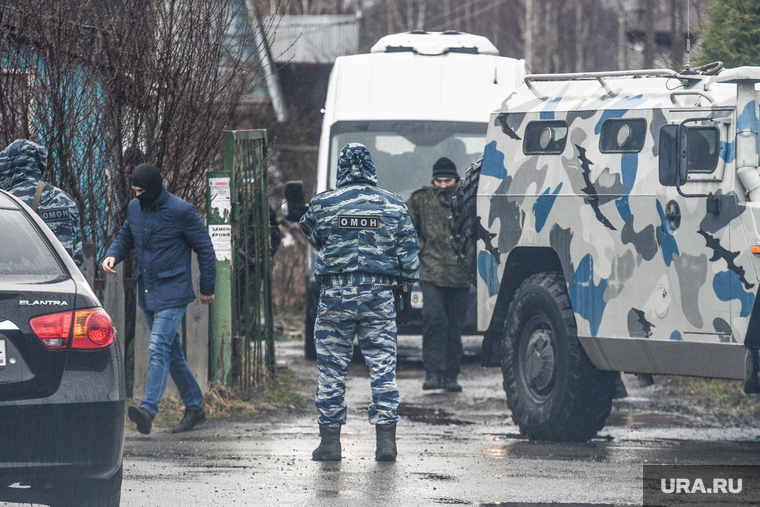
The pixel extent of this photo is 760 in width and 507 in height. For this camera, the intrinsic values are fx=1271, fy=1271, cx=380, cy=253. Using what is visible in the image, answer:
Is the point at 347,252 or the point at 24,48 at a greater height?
the point at 24,48

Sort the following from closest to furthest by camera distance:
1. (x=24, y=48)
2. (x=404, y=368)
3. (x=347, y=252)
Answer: (x=347, y=252), (x=24, y=48), (x=404, y=368)

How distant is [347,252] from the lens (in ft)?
23.5

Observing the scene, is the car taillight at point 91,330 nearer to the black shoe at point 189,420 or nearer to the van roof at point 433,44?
the black shoe at point 189,420

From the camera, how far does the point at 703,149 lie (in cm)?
723

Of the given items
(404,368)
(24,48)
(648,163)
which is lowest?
(404,368)

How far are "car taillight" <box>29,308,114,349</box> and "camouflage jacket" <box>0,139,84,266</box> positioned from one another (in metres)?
2.65

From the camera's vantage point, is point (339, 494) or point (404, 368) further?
point (404, 368)

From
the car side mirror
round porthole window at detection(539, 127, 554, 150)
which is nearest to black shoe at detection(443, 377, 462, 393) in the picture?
the car side mirror

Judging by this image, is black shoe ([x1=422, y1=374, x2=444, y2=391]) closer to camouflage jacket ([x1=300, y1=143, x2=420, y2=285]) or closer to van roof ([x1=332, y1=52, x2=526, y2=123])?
van roof ([x1=332, y1=52, x2=526, y2=123])

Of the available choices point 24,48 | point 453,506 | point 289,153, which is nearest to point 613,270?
point 453,506

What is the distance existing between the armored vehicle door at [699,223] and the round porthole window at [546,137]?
95cm

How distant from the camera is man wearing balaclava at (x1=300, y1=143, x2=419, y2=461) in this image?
717 centimetres

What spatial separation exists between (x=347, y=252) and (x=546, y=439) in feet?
6.63

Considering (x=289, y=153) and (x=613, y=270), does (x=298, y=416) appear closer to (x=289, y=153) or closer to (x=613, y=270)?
(x=613, y=270)
